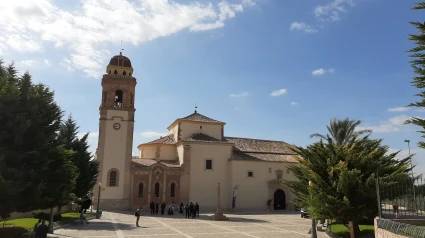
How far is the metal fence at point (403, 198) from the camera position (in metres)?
11.4

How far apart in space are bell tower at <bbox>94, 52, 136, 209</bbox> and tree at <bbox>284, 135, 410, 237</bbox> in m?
24.6

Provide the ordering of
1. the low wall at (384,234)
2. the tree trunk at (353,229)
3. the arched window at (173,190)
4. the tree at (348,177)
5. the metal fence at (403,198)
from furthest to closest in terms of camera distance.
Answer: the arched window at (173,190)
the tree trunk at (353,229)
the tree at (348,177)
the metal fence at (403,198)
the low wall at (384,234)

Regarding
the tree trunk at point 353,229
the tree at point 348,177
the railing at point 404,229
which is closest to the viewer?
the railing at point 404,229

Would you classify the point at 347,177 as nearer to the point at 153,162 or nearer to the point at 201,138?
the point at 153,162

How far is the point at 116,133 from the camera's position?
36969mm

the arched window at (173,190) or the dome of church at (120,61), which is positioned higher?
the dome of church at (120,61)

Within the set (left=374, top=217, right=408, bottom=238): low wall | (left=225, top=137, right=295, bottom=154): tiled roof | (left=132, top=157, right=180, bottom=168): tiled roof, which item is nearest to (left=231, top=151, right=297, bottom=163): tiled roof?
(left=225, top=137, right=295, bottom=154): tiled roof

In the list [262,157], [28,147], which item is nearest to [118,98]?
[262,157]

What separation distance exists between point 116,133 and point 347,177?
2845cm

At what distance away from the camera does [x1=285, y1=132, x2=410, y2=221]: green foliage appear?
522 inches

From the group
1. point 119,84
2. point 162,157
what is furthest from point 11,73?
point 162,157

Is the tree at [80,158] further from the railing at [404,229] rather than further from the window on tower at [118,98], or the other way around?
the railing at [404,229]

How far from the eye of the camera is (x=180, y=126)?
4050 centimetres

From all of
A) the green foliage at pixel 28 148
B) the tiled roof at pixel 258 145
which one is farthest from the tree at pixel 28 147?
the tiled roof at pixel 258 145
